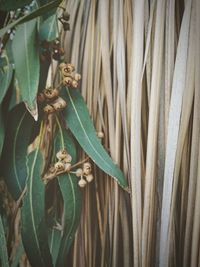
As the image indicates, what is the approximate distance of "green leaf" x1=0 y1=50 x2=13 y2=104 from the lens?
1191 millimetres

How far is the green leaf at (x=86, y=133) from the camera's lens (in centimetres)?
112

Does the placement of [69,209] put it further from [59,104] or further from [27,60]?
[27,60]

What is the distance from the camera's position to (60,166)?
3.77 ft

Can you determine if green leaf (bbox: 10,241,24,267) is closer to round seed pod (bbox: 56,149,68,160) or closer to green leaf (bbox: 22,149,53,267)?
green leaf (bbox: 22,149,53,267)

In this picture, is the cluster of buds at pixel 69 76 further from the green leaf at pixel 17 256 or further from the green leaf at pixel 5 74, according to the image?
the green leaf at pixel 17 256

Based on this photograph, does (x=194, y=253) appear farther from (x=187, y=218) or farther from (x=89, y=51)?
(x=89, y=51)

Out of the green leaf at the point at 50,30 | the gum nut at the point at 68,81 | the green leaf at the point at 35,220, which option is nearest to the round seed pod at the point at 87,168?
the green leaf at the point at 35,220

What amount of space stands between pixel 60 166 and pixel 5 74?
0.30m

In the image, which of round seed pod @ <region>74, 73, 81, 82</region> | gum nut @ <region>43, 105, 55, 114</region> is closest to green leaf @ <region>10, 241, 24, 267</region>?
gum nut @ <region>43, 105, 55, 114</region>

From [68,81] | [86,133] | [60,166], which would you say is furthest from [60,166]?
[68,81]

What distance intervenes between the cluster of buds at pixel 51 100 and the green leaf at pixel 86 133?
21 millimetres

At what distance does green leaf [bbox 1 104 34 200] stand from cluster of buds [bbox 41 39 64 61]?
0.50 feet

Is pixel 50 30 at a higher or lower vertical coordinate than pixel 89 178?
higher

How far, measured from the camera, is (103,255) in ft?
3.72
